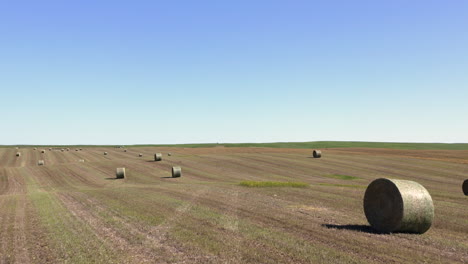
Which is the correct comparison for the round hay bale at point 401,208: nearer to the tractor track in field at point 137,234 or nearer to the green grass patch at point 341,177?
the tractor track in field at point 137,234

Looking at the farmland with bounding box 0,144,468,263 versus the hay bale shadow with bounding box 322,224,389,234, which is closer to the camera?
the farmland with bounding box 0,144,468,263

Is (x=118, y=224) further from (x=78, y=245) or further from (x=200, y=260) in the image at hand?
(x=200, y=260)

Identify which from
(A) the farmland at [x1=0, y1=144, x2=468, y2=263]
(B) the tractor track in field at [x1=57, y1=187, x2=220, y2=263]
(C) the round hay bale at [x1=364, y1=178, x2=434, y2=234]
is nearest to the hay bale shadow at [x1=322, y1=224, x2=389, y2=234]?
(A) the farmland at [x1=0, y1=144, x2=468, y2=263]

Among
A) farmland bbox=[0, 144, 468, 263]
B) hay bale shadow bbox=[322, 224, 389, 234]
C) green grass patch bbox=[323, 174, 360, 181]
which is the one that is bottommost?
green grass patch bbox=[323, 174, 360, 181]

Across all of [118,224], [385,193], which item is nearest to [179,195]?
[118,224]

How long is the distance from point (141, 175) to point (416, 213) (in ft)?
116

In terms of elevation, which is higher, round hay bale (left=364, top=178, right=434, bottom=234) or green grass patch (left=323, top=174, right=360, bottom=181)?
round hay bale (left=364, top=178, right=434, bottom=234)

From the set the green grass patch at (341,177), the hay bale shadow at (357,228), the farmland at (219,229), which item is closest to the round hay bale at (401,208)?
the hay bale shadow at (357,228)

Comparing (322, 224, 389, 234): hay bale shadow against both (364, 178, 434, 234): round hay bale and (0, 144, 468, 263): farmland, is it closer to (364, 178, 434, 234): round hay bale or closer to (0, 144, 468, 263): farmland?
(0, 144, 468, 263): farmland

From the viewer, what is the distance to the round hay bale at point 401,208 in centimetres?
1278

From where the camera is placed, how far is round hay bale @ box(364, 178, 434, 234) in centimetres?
1278

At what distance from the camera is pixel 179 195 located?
2369cm

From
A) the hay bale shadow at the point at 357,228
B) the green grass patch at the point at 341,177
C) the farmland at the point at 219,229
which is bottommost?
the green grass patch at the point at 341,177

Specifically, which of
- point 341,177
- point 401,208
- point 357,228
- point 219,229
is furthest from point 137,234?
point 341,177
